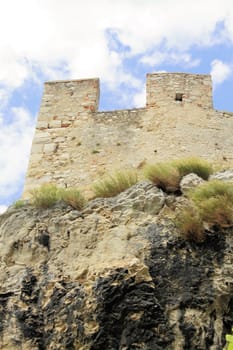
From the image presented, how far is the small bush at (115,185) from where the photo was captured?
10.6 metres

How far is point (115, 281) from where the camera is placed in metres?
8.31

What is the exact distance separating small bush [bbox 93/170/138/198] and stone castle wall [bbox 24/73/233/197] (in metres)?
1.26

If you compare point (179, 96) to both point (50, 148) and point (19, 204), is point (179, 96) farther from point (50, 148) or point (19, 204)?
point (19, 204)

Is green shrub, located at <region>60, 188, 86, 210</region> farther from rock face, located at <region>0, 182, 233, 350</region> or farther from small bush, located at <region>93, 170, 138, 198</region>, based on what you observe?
small bush, located at <region>93, 170, 138, 198</region>

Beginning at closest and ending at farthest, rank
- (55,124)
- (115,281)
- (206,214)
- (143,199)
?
(115,281) < (206,214) < (143,199) < (55,124)

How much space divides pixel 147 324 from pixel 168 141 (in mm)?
5258

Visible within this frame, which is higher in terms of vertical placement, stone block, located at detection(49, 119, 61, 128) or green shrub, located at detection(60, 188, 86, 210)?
stone block, located at detection(49, 119, 61, 128)

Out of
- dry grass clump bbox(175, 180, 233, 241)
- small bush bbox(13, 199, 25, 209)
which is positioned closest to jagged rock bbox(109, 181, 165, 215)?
dry grass clump bbox(175, 180, 233, 241)

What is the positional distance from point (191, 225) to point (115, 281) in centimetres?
144

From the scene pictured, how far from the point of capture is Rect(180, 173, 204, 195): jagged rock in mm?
9828

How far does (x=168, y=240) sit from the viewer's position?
8.84 meters

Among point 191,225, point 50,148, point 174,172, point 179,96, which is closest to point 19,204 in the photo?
point 50,148

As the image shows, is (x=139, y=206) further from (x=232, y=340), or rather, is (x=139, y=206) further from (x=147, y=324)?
(x=232, y=340)

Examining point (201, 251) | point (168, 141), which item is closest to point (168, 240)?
point (201, 251)
